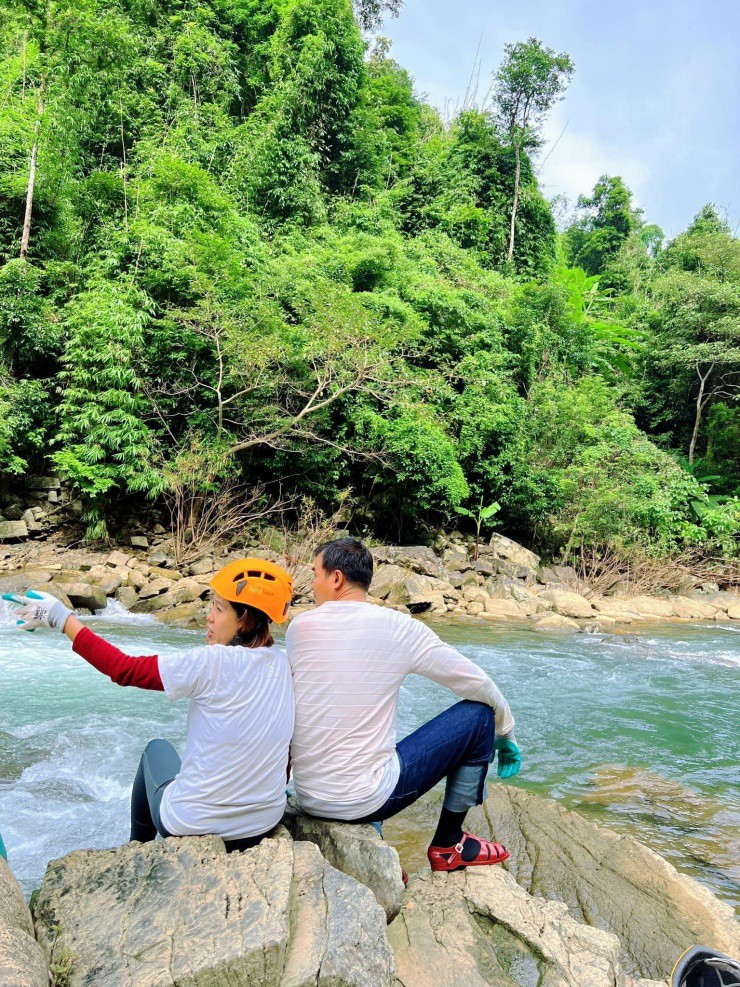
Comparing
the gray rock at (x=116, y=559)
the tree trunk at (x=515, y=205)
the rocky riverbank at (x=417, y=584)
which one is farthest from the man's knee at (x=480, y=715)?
the tree trunk at (x=515, y=205)

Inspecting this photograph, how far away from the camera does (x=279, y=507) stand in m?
14.2

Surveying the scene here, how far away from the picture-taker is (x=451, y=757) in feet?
7.90

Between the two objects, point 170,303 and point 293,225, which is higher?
point 293,225

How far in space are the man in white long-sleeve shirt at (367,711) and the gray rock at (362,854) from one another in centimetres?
5

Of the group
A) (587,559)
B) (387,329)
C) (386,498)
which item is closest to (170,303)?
(387,329)

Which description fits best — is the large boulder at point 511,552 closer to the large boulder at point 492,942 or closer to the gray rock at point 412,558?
the gray rock at point 412,558

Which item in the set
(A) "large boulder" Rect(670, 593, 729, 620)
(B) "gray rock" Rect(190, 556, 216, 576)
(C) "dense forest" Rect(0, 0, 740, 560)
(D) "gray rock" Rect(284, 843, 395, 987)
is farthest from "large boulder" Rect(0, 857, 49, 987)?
(A) "large boulder" Rect(670, 593, 729, 620)

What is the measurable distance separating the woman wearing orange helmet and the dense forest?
10.6m

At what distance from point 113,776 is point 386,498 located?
11.3 metres

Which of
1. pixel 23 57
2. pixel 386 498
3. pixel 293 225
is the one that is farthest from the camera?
pixel 293 225

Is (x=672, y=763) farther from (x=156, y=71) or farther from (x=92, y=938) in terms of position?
(x=156, y=71)

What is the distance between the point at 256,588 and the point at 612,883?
7.18ft

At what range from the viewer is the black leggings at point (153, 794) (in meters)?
2.17

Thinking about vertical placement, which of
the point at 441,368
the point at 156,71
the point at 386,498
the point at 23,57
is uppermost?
the point at 156,71
